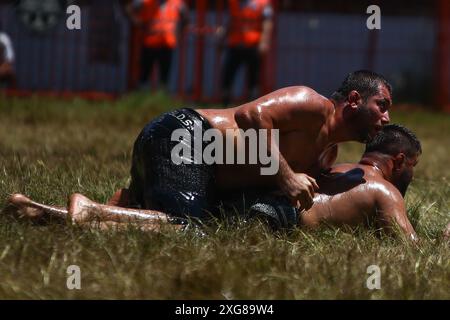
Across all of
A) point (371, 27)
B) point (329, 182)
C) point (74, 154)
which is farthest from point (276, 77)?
point (329, 182)

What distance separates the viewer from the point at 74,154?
7629 millimetres

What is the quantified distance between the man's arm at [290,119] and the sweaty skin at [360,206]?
225 millimetres

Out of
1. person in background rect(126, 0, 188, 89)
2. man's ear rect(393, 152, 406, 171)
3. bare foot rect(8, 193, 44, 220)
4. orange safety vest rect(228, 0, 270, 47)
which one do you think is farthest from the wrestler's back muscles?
orange safety vest rect(228, 0, 270, 47)

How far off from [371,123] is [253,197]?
0.69m

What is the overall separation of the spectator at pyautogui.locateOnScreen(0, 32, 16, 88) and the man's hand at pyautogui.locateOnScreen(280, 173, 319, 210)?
1000 centimetres

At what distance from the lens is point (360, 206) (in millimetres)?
5520

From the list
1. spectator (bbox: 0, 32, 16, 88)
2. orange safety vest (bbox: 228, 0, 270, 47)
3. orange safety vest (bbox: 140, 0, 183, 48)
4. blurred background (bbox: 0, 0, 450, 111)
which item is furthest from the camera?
blurred background (bbox: 0, 0, 450, 111)

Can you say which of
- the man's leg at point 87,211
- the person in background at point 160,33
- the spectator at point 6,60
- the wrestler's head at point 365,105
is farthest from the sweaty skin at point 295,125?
the spectator at point 6,60

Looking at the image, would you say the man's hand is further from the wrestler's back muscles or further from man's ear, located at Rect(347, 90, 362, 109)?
man's ear, located at Rect(347, 90, 362, 109)

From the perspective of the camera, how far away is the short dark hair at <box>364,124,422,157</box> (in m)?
5.87

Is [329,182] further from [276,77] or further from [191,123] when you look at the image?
[276,77]

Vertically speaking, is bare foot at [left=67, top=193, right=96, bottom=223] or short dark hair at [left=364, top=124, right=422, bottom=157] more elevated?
short dark hair at [left=364, top=124, right=422, bottom=157]

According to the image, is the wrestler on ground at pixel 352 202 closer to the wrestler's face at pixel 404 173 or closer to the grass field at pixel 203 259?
the wrestler's face at pixel 404 173

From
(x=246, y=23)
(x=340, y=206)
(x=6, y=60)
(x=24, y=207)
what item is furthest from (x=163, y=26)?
(x=24, y=207)
